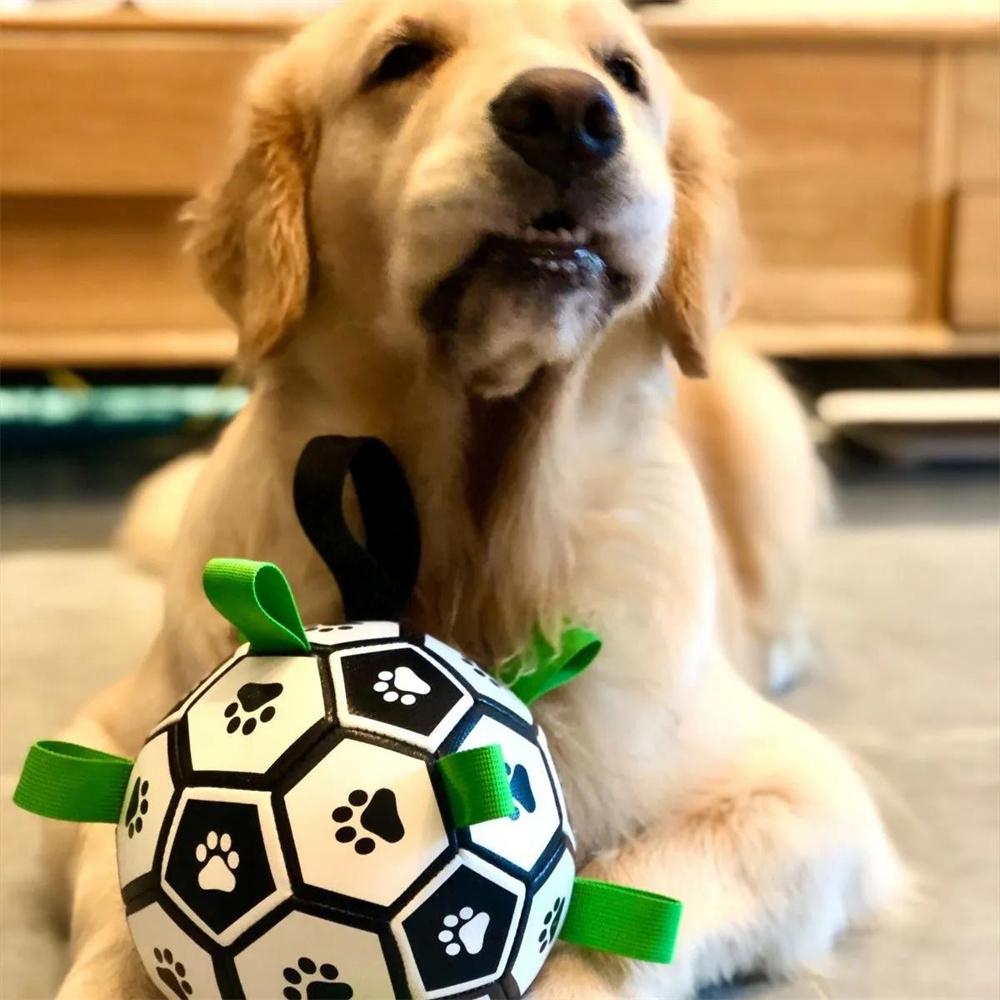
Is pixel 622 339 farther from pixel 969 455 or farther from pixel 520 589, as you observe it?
A: pixel 969 455

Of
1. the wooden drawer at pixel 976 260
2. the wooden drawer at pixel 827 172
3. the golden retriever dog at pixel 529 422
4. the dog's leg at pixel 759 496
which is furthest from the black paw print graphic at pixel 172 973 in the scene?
the wooden drawer at pixel 976 260

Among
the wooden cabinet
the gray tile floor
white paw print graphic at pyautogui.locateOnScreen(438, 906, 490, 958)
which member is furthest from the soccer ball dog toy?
the wooden cabinet

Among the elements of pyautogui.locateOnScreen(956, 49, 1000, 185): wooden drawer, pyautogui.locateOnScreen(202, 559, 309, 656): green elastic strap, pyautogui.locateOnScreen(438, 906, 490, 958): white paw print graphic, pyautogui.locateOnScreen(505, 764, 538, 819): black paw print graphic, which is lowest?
pyautogui.locateOnScreen(956, 49, 1000, 185): wooden drawer

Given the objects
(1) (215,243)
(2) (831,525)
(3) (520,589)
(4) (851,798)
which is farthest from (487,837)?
(2) (831,525)

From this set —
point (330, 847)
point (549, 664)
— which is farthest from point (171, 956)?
point (549, 664)

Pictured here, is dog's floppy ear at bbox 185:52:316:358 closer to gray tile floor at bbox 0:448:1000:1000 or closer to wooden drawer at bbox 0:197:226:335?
gray tile floor at bbox 0:448:1000:1000

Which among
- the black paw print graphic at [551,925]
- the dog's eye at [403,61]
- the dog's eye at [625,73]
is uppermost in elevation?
the dog's eye at [403,61]

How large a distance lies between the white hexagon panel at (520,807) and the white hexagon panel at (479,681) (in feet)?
0.10

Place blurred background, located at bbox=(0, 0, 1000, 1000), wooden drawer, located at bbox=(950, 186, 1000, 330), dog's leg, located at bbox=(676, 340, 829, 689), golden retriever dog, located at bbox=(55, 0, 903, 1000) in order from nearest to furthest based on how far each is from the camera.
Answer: golden retriever dog, located at bbox=(55, 0, 903, 1000) → dog's leg, located at bbox=(676, 340, 829, 689) → blurred background, located at bbox=(0, 0, 1000, 1000) → wooden drawer, located at bbox=(950, 186, 1000, 330)

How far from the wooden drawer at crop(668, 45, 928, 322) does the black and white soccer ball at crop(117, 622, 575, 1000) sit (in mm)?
1948

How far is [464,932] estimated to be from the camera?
0.80 metres

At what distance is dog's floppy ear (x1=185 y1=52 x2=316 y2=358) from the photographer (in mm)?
1138

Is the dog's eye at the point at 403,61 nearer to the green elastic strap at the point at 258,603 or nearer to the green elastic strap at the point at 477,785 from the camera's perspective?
the green elastic strap at the point at 258,603

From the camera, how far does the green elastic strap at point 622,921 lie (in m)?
0.89
